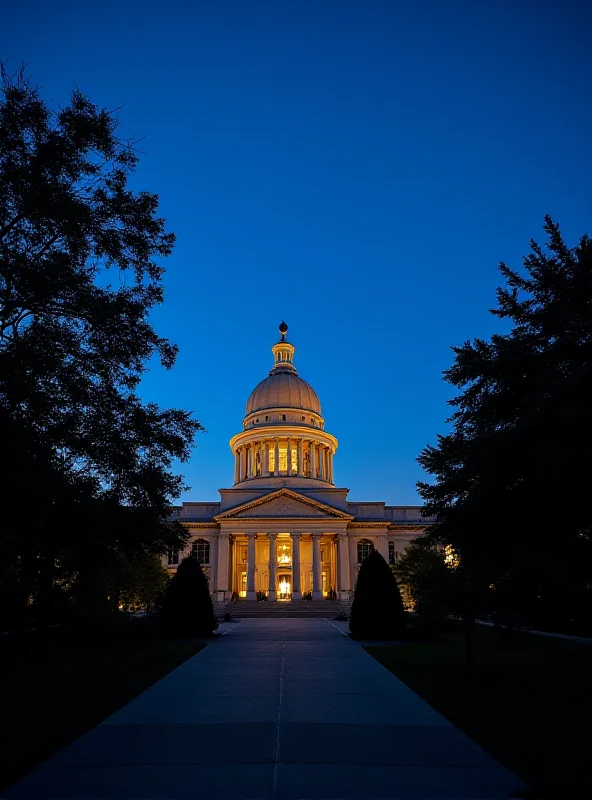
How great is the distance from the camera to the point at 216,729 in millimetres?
8680

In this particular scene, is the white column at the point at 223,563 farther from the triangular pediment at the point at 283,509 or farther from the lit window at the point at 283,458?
the lit window at the point at 283,458

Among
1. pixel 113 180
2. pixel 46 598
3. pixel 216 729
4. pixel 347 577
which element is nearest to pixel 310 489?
pixel 347 577

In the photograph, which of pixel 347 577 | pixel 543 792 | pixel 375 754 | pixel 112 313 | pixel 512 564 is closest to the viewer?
pixel 543 792

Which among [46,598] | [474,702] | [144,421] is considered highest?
[144,421]

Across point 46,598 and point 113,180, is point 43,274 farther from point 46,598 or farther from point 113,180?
point 46,598

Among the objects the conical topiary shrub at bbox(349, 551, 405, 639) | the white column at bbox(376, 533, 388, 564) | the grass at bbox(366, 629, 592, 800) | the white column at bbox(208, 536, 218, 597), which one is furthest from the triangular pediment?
the grass at bbox(366, 629, 592, 800)

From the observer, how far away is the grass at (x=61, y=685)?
774cm

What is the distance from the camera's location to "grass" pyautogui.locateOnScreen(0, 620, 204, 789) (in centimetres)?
774

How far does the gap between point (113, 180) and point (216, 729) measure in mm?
15047

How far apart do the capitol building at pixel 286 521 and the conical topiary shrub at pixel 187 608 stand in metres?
36.0

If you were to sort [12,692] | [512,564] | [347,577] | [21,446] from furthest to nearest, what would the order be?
[347,577] → [512,564] → [21,446] → [12,692]

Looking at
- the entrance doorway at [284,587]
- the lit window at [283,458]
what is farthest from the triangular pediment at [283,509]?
the lit window at [283,458]

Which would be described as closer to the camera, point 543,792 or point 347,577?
point 543,792

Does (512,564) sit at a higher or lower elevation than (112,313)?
lower
